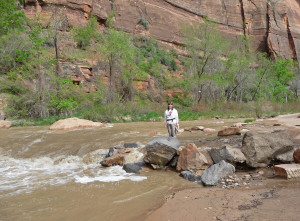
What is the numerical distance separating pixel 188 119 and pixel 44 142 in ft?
40.0

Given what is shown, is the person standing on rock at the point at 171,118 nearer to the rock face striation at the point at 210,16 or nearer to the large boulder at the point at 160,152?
the large boulder at the point at 160,152

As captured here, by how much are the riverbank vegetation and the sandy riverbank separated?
1372 cm

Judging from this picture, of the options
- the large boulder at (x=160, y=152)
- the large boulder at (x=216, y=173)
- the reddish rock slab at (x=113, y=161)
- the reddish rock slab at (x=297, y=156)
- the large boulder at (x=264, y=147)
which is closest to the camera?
the large boulder at (x=216, y=173)

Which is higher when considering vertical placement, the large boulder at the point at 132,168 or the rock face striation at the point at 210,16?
the rock face striation at the point at 210,16

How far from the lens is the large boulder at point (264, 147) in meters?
5.04

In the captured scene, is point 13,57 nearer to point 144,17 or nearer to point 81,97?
point 81,97

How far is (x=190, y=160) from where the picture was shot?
540 centimetres

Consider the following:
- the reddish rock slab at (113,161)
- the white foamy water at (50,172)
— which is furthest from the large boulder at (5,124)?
the reddish rock slab at (113,161)

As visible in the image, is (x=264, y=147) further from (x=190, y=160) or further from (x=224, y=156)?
(x=190, y=160)

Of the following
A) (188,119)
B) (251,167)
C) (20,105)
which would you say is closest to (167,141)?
(251,167)

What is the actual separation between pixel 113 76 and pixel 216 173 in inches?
835

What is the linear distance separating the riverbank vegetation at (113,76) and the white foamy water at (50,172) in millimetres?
9549

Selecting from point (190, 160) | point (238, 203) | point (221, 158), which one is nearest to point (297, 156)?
point (221, 158)

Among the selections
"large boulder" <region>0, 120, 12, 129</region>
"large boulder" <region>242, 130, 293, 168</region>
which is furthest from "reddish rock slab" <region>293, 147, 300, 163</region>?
"large boulder" <region>0, 120, 12, 129</region>
